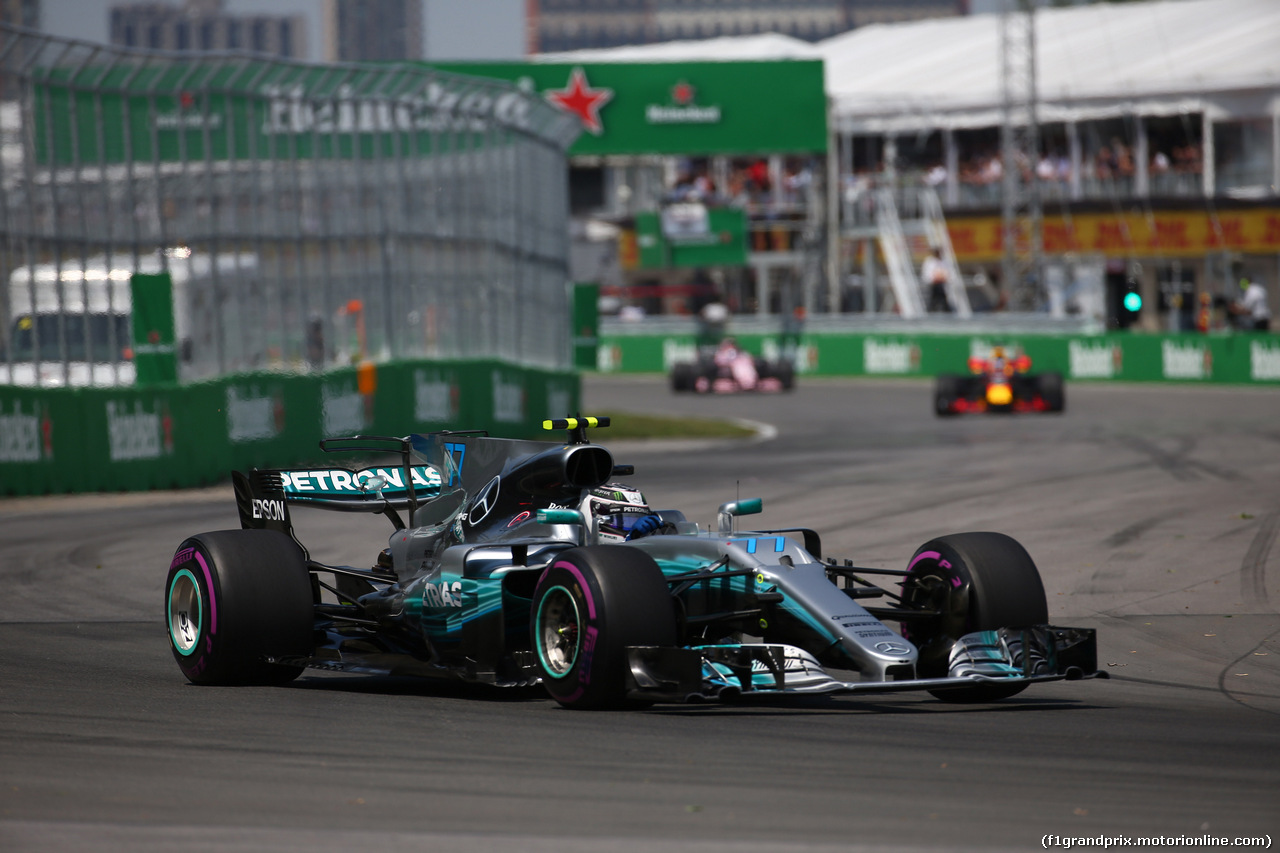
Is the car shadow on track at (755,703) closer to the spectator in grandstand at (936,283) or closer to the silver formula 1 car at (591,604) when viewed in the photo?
the silver formula 1 car at (591,604)

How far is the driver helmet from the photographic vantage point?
7789 millimetres

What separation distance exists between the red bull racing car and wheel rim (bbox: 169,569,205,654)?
70.2 feet

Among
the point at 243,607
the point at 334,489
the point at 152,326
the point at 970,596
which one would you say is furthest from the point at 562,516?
the point at 152,326

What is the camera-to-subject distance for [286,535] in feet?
27.2

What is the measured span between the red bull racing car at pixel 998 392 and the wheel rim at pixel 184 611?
21.4 m

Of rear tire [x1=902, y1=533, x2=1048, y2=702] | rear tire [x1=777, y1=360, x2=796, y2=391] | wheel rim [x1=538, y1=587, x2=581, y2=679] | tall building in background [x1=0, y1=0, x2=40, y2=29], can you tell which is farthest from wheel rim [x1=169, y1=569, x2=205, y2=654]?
tall building in background [x1=0, y1=0, x2=40, y2=29]

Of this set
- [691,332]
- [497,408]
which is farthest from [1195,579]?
[691,332]

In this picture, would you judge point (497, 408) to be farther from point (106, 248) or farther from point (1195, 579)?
point (1195, 579)

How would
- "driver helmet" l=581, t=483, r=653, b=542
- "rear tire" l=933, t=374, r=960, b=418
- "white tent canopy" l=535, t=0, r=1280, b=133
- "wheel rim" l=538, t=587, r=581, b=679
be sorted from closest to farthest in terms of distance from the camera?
"wheel rim" l=538, t=587, r=581, b=679 → "driver helmet" l=581, t=483, r=653, b=542 → "rear tire" l=933, t=374, r=960, b=418 → "white tent canopy" l=535, t=0, r=1280, b=133

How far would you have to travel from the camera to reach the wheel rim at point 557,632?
6.93 m

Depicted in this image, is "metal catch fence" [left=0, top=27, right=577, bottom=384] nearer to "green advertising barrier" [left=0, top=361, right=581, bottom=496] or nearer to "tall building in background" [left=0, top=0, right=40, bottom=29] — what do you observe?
"green advertising barrier" [left=0, top=361, right=581, bottom=496]

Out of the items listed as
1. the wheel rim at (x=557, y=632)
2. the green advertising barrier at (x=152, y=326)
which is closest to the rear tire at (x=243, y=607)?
the wheel rim at (x=557, y=632)

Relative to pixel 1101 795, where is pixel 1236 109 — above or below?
above

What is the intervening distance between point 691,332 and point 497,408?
20.6 meters
